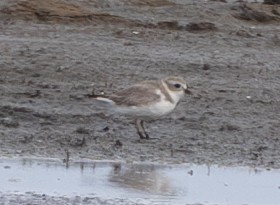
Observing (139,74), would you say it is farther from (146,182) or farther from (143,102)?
(146,182)

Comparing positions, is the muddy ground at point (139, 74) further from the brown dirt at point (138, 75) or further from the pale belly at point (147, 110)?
the pale belly at point (147, 110)

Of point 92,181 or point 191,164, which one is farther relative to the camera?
point 191,164

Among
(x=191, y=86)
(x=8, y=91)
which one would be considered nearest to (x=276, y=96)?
(x=191, y=86)

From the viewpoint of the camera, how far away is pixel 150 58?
1498 cm

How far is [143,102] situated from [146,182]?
1597 mm

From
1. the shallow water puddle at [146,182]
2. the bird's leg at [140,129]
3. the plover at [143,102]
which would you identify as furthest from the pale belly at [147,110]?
the shallow water puddle at [146,182]

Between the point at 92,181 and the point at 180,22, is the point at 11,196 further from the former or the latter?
the point at 180,22

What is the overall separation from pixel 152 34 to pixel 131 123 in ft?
13.9

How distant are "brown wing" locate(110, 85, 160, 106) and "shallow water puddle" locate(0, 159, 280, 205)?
1014 mm

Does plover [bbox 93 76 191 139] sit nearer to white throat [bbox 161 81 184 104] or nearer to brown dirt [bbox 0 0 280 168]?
white throat [bbox 161 81 184 104]

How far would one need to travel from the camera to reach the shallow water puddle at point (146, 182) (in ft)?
31.3

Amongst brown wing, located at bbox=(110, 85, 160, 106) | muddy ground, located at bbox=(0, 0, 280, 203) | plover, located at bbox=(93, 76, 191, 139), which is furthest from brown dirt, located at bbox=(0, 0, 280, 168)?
brown wing, located at bbox=(110, 85, 160, 106)

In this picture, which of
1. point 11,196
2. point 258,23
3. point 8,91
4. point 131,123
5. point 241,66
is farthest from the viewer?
point 258,23

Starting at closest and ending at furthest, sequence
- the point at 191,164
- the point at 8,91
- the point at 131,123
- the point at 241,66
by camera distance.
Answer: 1. the point at 191,164
2. the point at 131,123
3. the point at 8,91
4. the point at 241,66
